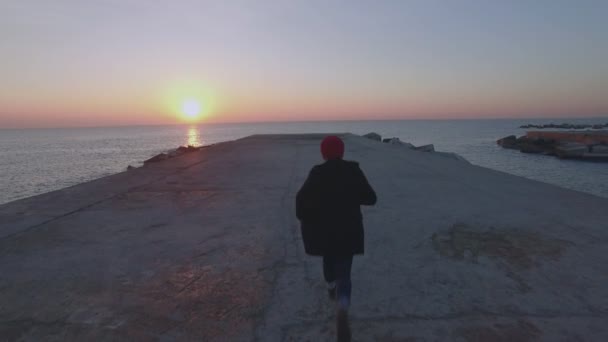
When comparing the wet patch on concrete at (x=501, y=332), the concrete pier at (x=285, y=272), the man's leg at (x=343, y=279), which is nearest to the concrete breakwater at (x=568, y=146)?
the concrete pier at (x=285, y=272)

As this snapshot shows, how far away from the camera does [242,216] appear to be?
222 inches

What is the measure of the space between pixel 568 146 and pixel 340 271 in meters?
49.3

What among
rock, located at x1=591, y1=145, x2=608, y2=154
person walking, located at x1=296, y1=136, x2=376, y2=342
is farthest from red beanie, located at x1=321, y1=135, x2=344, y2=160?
rock, located at x1=591, y1=145, x2=608, y2=154

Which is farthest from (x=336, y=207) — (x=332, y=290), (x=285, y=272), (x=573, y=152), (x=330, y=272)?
(x=573, y=152)

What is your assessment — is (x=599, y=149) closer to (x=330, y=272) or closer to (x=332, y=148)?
(x=330, y=272)

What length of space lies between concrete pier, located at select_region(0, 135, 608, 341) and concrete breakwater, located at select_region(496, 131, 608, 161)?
38423mm

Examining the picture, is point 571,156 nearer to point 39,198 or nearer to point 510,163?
point 510,163

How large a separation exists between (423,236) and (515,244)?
0.97m

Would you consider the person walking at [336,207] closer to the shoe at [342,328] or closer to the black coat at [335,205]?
the black coat at [335,205]

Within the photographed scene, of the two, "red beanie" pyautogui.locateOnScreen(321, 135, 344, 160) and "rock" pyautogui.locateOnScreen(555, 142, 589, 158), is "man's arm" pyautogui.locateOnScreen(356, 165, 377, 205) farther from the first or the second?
"rock" pyautogui.locateOnScreen(555, 142, 589, 158)

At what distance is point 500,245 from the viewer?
13.6ft

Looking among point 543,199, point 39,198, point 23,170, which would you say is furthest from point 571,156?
point 23,170

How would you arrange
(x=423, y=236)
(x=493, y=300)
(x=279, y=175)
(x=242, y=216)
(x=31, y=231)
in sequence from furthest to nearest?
(x=279, y=175) → (x=242, y=216) → (x=31, y=231) → (x=423, y=236) → (x=493, y=300)

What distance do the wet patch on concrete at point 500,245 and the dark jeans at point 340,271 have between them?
1.66 metres
